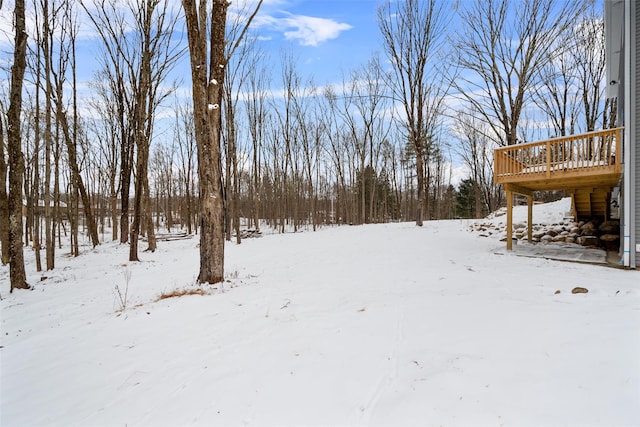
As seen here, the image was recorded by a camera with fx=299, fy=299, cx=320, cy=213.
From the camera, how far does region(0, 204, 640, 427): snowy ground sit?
1.95m

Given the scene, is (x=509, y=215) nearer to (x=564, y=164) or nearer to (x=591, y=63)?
(x=564, y=164)

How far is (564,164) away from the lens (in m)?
7.03

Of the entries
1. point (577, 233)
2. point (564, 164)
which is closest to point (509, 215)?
point (564, 164)

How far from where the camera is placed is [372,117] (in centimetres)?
2281

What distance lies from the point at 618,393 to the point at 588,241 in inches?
348

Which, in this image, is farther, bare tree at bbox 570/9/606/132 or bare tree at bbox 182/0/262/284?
bare tree at bbox 570/9/606/132

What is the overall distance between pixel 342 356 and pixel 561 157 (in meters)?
7.72

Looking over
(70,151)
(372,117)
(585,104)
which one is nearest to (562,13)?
(585,104)

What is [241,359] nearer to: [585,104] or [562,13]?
[562,13]

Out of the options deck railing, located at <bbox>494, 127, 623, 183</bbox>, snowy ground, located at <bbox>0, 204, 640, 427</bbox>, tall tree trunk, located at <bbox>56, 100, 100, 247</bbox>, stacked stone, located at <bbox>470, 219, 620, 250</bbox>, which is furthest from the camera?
tall tree trunk, located at <bbox>56, 100, 100, 247</bbox>

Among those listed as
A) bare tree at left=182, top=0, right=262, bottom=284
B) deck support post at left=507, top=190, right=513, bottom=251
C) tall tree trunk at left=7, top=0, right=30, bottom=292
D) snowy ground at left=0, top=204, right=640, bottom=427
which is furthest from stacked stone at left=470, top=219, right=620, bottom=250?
tall tree trunk at left=7, top=0, right=30, bottom=292

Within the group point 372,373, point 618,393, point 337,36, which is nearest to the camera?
point 618,393

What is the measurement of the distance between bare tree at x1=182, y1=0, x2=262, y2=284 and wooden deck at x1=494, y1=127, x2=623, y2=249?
7227 millimetres

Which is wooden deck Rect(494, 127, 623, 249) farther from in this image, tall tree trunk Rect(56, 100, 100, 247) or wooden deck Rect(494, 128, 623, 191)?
tall tree trunk Rect(56, 100, 100, 247)
